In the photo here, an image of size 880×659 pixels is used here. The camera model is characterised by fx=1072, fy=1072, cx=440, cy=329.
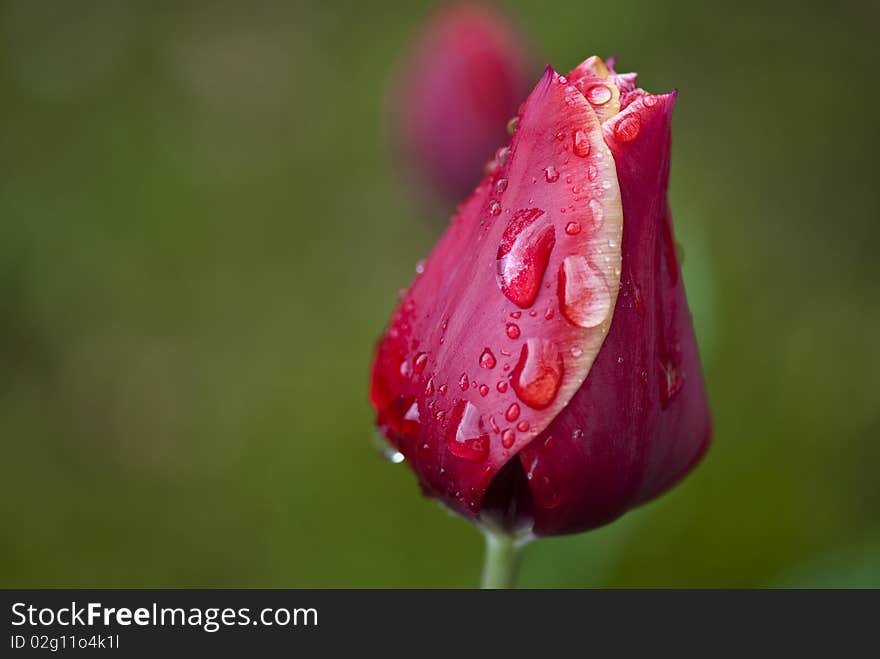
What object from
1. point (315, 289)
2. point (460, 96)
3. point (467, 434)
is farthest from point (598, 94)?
point (315, 289)

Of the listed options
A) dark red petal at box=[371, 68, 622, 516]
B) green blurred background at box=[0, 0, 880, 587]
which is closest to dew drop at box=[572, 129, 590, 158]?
dark red petal at box=[371, 68, 622, 516]

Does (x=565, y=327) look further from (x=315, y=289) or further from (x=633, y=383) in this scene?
(x=315, y=289)

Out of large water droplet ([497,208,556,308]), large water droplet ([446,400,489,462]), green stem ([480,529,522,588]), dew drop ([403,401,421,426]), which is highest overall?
large water droplet ([497,208,556,308])

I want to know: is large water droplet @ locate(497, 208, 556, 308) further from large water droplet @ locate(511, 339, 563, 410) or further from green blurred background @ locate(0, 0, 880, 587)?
green blurred background @ locate(0, 0, 880, 587)

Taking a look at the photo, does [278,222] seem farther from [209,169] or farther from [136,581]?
[136,581]

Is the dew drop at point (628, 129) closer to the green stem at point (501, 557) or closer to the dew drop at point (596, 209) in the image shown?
the dew drop at point (596, 209)
